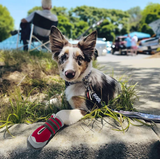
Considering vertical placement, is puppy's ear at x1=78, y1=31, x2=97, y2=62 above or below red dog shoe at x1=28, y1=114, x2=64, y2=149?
above

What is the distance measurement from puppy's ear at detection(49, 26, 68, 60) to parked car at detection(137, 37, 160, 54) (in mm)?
15804

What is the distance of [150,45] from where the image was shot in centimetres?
1669

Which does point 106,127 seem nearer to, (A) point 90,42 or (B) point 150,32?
(A) point 90,42

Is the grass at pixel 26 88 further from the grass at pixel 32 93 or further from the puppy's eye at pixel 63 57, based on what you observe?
the puppy's eye at pixel 63 57

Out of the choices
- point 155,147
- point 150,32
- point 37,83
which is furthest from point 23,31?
point 150,32

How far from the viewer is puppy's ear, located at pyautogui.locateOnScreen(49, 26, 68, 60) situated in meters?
1.88

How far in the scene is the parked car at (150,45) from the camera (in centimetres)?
1588

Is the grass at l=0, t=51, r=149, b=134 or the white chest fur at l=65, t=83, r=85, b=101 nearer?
the white chest fur at l=65, t=83, r=85, b=101

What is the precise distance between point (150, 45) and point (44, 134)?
17.3 metres

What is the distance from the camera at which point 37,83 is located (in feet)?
10.7

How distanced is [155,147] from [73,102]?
953mm

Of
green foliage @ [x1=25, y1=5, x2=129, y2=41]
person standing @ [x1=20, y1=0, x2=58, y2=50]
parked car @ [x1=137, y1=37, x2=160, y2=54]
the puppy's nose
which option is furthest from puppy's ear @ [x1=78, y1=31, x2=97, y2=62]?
green foliage @ [x1=25, y1=5, x2=129, y2=41]

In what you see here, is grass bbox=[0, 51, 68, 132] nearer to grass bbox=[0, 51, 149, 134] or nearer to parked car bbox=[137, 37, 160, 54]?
grass bbox=[0, 51, 149, 134]

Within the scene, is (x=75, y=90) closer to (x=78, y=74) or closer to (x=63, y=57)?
(x=78, y=74)
